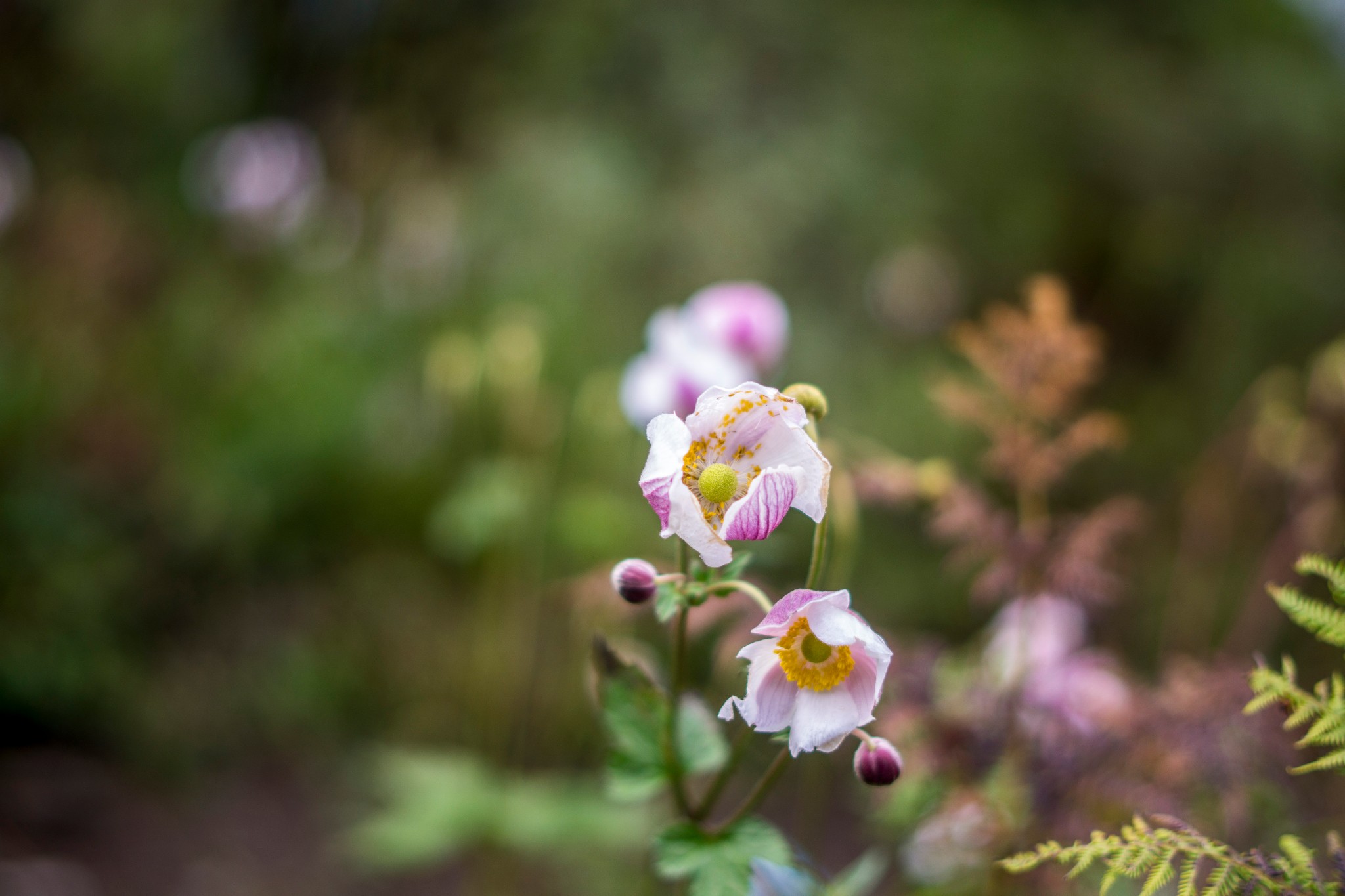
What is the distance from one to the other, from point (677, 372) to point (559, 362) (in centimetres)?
167

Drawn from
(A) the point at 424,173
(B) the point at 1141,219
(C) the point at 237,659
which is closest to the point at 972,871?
(C) the point at 237,659

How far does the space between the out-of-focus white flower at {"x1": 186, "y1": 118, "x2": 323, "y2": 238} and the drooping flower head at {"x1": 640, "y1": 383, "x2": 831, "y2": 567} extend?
2.83m

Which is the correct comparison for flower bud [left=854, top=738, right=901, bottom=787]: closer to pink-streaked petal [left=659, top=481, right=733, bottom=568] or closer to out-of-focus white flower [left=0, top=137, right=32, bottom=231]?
pink-streaked petal [left=659, top=481, right=733, bottom=568]

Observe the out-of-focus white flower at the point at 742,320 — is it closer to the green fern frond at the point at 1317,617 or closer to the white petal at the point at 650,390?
the white petal at the point at 650,390

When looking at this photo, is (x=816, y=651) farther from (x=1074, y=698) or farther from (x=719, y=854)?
(x=1074, y=698)

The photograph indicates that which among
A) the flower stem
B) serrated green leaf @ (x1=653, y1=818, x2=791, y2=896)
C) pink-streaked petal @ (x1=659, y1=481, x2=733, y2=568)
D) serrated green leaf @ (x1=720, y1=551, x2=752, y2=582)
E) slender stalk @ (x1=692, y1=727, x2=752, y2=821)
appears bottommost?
serrated green leaf @ (x1=653, y1=818, x2=791, y2=896)

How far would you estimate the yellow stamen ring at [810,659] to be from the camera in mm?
447

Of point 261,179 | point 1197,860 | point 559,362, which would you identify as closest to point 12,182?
point 261,179

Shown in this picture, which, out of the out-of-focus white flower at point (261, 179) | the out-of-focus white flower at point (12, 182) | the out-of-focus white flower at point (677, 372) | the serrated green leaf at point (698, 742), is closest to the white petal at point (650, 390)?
the out-of-focus white flower at point (677, 372)

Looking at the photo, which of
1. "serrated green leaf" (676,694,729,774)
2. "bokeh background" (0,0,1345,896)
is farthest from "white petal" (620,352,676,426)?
"bokeh background" (0,0,1345,896)

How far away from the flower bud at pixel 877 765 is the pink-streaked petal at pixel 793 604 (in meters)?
0.08

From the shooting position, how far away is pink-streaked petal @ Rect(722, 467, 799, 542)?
0.42 metres

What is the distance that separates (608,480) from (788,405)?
1.59 metres

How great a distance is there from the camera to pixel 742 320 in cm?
82
